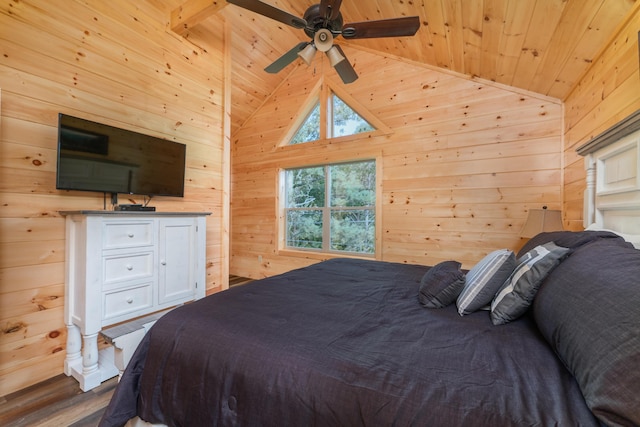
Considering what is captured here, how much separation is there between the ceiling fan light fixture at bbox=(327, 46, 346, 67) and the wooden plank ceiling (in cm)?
84

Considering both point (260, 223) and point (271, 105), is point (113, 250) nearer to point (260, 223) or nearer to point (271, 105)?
point (260, 223)

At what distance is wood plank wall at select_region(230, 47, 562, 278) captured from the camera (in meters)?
2.86

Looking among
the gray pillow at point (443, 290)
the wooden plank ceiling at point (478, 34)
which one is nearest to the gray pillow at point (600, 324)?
the gray pillow at point (443, 290)

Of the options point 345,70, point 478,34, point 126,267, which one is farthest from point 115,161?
point 478,34

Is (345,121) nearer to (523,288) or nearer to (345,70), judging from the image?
(345,70)

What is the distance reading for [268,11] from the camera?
6.28 ft

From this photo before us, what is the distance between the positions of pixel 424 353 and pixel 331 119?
3753 mm

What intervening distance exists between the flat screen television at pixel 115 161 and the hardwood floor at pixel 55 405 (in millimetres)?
1308

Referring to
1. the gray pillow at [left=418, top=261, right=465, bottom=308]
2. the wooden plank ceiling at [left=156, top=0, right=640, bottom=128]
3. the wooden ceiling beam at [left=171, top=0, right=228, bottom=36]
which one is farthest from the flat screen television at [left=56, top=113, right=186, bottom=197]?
the gray pillow at [left=418, top=261, right=465, bottom=308]

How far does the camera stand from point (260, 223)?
15.5ft

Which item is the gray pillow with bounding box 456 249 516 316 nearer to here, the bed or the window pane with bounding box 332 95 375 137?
the bed

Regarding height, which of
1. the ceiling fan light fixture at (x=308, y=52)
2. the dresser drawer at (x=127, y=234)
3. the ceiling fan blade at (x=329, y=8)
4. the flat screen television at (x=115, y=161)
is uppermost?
the ceiling fan blade at (x=329, y=8)

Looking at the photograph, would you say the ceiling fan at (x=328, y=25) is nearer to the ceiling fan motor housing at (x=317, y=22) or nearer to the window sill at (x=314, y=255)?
the ceiling fan motor housing at (x=317, y=22)

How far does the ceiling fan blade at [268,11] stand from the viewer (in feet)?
6.00
